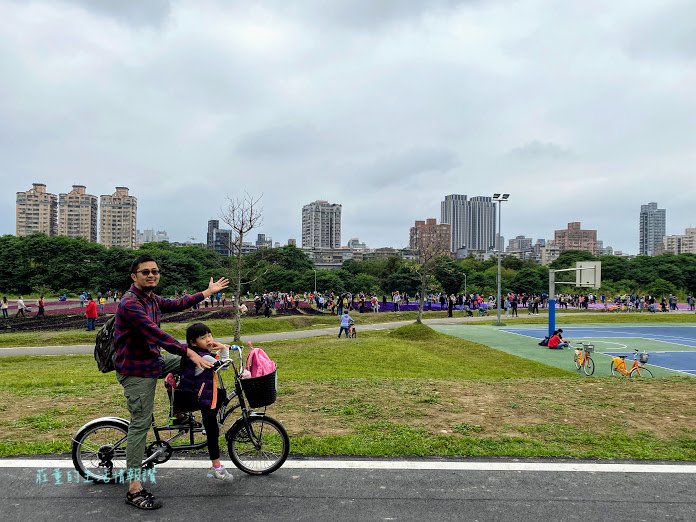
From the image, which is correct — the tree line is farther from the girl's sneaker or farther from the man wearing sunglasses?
the man wearing sunglasses

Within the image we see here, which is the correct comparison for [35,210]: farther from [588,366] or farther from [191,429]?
[191,429]

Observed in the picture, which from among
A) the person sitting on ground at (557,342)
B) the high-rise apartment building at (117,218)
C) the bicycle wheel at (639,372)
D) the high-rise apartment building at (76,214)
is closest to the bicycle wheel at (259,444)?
the bicycle wheel at (639,372)

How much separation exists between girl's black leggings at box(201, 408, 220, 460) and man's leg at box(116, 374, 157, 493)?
477 mm

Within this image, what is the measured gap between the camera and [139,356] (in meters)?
4.35

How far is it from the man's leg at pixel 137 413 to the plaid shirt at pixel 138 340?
0.25 ft

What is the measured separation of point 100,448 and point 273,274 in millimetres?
60392

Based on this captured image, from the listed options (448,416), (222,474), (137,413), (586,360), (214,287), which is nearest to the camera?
(137,413)

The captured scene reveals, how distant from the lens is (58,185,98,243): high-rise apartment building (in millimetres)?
153750

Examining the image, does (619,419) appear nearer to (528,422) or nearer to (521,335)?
(528,422)

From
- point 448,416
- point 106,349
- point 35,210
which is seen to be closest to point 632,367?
point 448,416

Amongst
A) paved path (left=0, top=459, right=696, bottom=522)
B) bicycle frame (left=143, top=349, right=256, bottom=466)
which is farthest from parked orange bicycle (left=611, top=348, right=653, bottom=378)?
bicycle frame (left=143, top=349, right=256, bottom=466)

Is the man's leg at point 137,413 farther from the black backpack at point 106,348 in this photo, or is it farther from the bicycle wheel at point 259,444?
the bicycle wheel at point 259,444

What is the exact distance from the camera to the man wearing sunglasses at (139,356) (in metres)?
4.22

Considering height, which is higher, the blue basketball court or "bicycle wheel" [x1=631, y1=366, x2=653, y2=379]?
"bicycle wheel" [x1=631, y1=366, x2=653, y2=379]
